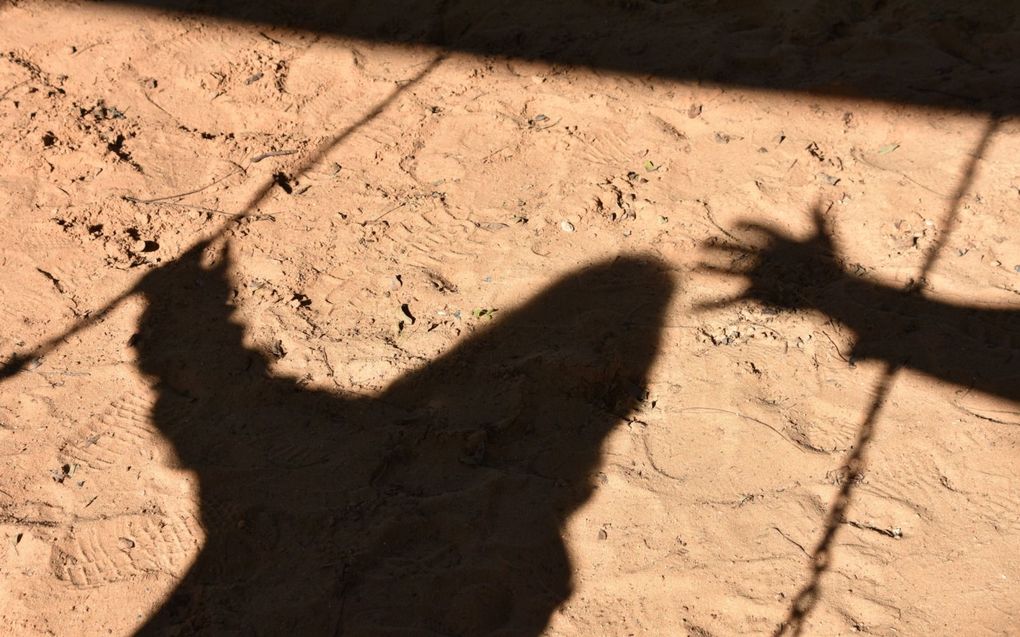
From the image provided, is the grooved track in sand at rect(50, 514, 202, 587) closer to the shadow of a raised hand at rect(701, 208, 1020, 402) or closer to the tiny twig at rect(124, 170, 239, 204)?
the tiny twig at rect(124, 170, 239, 204)

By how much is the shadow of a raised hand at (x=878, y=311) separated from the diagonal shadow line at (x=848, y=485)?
11 cm

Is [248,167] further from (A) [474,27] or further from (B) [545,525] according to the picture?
(B) [545,525]

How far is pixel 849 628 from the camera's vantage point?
2.87m

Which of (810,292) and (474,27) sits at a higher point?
(474,27)

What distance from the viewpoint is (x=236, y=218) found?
14.3 feet

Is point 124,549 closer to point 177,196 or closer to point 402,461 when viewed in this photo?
point 402,461

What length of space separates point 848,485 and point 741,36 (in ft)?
9.10

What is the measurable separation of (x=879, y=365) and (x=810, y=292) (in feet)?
1.51

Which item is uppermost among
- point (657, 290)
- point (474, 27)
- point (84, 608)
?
point (474, 27)

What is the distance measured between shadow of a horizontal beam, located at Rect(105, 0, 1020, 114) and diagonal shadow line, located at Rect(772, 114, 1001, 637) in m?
0.93

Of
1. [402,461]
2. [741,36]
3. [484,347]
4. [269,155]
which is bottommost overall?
[402,461]

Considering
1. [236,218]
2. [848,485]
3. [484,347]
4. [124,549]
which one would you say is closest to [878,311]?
[848,485]

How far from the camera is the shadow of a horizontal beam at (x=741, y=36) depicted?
15.2ft

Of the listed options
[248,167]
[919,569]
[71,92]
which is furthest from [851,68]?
[71,92]
